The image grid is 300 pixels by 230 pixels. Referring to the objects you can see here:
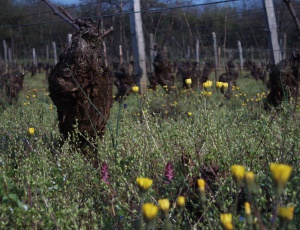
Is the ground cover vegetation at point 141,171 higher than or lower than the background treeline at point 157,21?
lower

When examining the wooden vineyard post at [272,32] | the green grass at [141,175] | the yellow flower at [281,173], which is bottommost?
the green grass at [141,175]

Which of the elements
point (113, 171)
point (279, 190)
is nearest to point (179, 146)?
point (113, 171)

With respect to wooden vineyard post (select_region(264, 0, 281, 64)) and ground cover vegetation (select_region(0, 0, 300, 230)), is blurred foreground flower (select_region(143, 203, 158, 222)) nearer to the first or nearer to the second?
ground cover vegetation (select_region(0, 0, 300, 230))

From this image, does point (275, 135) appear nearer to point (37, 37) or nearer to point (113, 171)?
point (113, 171)

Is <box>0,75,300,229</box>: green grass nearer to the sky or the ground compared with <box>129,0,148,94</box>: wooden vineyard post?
nearer to the ground

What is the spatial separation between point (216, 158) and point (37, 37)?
22.3 meters

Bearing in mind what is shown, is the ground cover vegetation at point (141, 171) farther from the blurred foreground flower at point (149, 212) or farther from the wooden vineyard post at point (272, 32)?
the wooden vineyard post at point (272, 32)

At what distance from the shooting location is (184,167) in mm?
2217

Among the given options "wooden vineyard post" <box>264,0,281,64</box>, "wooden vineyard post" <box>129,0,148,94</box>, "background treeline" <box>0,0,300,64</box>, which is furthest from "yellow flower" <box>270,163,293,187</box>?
"wooden vineyard post" <box>129,0,148,94</box>

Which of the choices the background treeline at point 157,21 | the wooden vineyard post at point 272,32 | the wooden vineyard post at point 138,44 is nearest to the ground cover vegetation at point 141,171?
the background treeline at point 157,21

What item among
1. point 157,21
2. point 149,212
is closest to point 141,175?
point 149,212

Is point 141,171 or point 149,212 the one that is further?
point 141,171

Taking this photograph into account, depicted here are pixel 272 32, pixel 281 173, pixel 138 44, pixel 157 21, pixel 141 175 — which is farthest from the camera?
pixel 157 21

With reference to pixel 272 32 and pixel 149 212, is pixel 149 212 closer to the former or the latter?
pixel 149 212
